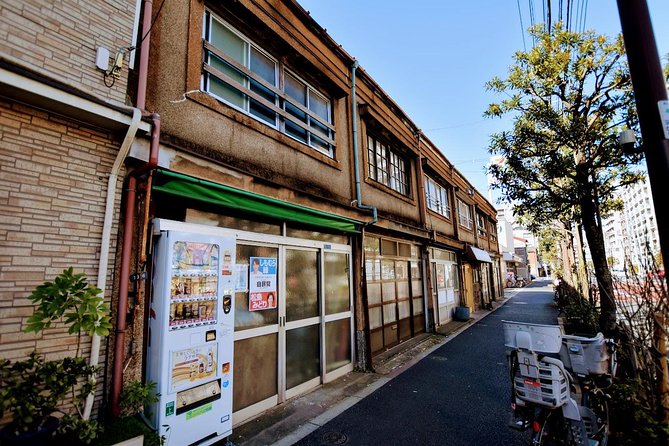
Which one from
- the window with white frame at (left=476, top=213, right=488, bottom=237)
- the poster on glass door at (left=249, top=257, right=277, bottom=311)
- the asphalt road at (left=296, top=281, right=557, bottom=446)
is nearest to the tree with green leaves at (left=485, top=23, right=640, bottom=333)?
the asphalt road at (left=296, top=281, right=557, bottom=446)

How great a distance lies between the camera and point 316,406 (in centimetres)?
540

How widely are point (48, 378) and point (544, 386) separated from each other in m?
4.62

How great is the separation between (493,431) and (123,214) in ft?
18.7

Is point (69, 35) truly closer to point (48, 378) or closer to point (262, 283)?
point (48, 378)

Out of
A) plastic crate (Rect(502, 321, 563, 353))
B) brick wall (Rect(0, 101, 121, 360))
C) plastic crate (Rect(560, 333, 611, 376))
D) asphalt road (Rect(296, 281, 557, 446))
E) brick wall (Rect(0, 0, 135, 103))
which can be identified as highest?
brick wall (Rect(0, 0, 135, 103))

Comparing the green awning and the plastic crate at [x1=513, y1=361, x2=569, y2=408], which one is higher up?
the green awning

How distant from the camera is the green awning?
393cm

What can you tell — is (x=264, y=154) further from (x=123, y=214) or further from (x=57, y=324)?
(x=57, y=324)

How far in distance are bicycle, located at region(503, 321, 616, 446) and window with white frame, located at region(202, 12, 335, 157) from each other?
5244 mm

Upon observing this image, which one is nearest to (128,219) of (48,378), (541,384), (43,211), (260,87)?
(43,211)

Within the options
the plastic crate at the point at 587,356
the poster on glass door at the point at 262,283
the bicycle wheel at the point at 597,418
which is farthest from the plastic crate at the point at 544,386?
the poster on glass door at the point at 262,283

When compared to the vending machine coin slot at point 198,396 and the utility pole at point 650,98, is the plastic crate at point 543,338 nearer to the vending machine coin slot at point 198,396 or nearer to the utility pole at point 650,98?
the utility pole at point 650,98

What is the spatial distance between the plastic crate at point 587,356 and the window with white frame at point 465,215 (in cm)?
1407

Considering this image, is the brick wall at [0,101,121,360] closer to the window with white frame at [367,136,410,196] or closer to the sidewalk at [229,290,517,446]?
the sidewalk at [229,290,517,446]
